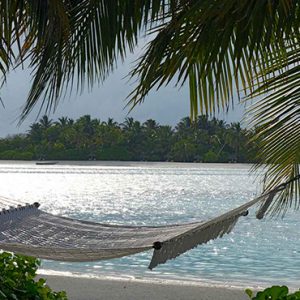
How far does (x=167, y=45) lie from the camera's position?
6.42ft

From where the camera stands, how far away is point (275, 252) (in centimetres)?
907

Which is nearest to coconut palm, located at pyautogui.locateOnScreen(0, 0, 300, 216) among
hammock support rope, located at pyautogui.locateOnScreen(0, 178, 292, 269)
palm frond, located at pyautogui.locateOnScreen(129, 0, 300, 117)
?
palm frond, located at pyautogui.locateOnScreen(129, 0, 300, 117)

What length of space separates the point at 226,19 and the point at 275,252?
766 cm

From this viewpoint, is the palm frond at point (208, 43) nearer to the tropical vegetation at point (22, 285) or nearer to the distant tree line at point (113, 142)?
the tropical vegetation at point (22, 285)

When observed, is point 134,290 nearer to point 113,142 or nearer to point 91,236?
point 91,236

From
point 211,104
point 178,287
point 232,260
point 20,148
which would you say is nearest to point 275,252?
point 232,260

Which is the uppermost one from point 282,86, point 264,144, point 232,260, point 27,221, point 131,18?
point 131,18

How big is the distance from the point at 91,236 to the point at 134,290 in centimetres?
213

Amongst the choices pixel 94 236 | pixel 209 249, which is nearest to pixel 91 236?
pixel 94 236

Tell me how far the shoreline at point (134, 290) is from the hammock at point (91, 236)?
1.36 meters

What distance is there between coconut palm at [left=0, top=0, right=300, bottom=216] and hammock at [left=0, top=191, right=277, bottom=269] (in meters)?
0.44

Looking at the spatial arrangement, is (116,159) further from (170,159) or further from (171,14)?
(171,14)

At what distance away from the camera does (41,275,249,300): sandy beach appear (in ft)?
15.3

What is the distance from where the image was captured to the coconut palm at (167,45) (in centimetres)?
179
